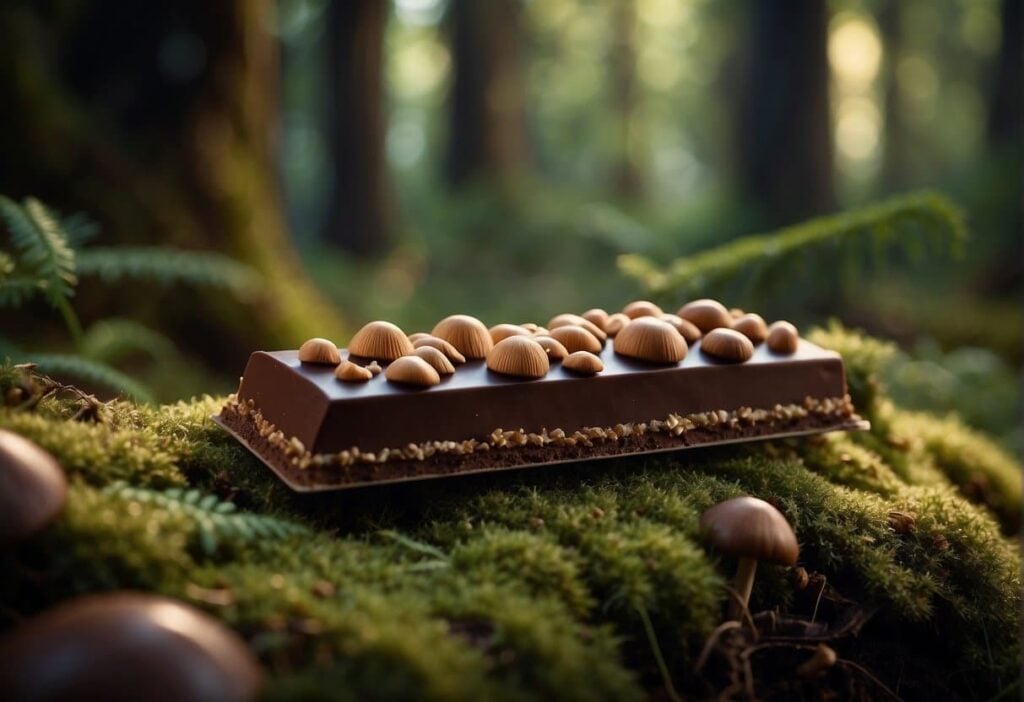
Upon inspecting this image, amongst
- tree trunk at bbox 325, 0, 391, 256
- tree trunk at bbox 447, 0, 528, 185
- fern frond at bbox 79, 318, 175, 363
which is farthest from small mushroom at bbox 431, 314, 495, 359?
tree trunk at bbox 447, 0, 528, 185

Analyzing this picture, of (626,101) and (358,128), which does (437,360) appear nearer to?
(358,128)

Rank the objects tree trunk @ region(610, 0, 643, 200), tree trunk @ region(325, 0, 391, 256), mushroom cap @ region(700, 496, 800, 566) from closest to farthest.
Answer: mushroom cap @ region(700, 496, 800, 566) → tree trunk @ region(325, 0, 391, 256) → tree trunk @ region(610, 0, 643, 200)

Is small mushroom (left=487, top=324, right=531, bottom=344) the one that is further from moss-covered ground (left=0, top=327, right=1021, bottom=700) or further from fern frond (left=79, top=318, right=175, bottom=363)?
fern frond (left=79, top=318, right=175, bottom=363)

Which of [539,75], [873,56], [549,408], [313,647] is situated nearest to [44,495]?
[313,647]

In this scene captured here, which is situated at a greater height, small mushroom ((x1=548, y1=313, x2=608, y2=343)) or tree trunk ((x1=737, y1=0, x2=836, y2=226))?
tree trunk ((x1=737, y1=0, x2=836, y2=226))

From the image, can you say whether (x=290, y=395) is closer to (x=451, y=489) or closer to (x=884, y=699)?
(x=451, y=489)

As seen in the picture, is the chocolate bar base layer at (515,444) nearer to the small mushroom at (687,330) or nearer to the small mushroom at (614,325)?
the small mushroom at (687,330)

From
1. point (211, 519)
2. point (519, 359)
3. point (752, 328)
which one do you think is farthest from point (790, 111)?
point (211, 519)
